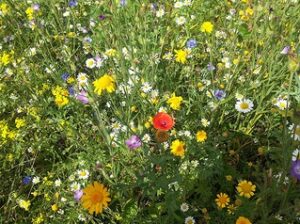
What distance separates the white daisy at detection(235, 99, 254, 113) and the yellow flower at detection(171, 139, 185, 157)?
42 cm

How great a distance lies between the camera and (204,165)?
5.92 ft

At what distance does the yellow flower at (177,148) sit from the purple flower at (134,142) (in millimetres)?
165

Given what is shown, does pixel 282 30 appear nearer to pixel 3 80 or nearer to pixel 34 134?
pixel 34 134

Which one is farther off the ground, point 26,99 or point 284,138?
point 284,138

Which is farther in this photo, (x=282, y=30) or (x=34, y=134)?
(x=34, y=134)

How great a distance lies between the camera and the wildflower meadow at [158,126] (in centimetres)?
171

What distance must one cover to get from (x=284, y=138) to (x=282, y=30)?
2.87 ft

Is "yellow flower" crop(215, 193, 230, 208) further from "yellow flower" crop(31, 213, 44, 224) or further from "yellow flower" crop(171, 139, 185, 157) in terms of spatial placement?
"yellow flower" crop(31, 213, 44, 224)

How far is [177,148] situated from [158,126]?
23 centimetres

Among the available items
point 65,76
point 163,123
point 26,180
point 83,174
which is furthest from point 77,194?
point 65,76

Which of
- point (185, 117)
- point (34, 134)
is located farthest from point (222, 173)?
point (34, 134)

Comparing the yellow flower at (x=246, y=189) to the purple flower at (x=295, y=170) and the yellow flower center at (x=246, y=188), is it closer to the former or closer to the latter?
the yellow flower center at (x=246, y=188)

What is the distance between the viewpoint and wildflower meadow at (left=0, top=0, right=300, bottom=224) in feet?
5.62

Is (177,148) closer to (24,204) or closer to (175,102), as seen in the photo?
(175,102)
